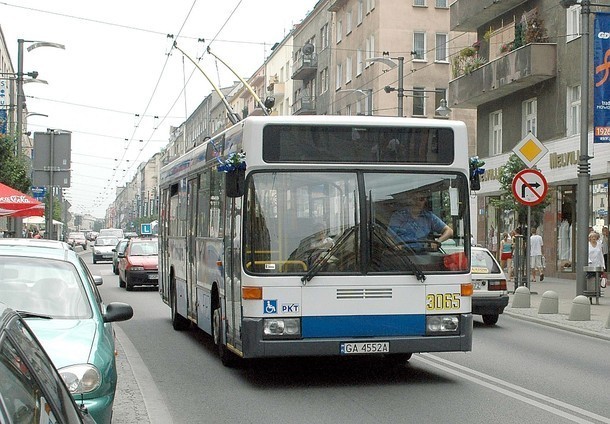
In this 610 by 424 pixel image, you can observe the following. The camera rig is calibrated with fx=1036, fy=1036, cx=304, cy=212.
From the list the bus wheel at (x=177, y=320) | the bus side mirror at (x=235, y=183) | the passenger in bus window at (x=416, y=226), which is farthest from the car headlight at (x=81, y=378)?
the bus wheel at (x=177, y=320)

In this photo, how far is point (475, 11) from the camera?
128 ft

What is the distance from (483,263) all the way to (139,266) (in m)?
13.0

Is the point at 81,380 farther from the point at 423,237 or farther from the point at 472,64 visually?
the point at 472,64

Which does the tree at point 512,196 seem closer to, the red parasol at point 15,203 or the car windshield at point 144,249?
the car windshield at point 144,249

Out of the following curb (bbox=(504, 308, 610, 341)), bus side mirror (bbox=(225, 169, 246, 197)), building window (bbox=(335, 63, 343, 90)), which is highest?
building window (bbox=(335, 63, 343, 90))

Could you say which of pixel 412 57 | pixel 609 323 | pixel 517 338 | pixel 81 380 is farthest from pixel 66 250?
pixel 412 57

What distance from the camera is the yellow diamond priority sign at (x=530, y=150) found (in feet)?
72.2

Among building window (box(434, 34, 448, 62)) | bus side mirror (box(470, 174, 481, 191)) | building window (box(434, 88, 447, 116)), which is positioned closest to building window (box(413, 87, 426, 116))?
building window (box(434, 88, 447, 116))

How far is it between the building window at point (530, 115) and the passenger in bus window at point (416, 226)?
26107 mm

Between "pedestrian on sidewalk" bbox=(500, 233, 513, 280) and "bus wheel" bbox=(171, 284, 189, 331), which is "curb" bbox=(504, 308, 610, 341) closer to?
"bus wheel" bbox=(171, 284, 189, 331)

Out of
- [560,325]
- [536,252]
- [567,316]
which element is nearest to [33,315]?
[560,325]

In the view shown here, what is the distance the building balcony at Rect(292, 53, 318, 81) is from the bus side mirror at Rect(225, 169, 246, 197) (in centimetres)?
5791

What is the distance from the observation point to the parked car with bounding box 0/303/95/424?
273 centimetres

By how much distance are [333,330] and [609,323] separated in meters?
8.10
